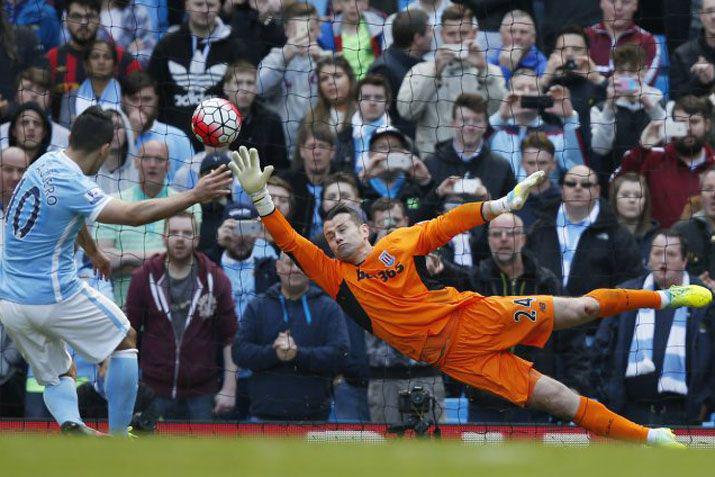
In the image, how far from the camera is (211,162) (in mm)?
11047

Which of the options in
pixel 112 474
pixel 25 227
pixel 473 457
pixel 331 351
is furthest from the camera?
pixel 331 351

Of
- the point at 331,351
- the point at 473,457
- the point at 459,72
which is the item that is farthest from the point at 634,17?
Result: the point at 473,457

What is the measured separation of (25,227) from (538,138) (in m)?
4.66

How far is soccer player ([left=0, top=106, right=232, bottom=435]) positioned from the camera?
794 centimetres

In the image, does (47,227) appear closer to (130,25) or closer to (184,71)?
(184,71)

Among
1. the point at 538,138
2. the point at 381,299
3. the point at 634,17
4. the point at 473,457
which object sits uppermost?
the point at 634,17

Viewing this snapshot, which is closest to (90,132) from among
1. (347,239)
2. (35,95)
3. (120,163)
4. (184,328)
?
(347,239)

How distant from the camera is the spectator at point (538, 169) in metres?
11.1

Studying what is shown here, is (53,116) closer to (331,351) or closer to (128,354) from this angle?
(331,351)

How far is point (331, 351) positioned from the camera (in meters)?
10.3

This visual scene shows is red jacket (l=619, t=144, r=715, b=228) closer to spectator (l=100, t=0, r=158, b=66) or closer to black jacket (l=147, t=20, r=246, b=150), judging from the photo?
black jacket (l=147, t=20, r=246, b=150)

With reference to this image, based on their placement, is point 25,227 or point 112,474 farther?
point 25,227

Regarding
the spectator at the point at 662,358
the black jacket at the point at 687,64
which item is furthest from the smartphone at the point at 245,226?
the black jacket at the point at 687,64

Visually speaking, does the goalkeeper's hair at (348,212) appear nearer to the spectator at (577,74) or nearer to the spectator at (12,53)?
Answer: the spectator at (577,74)
